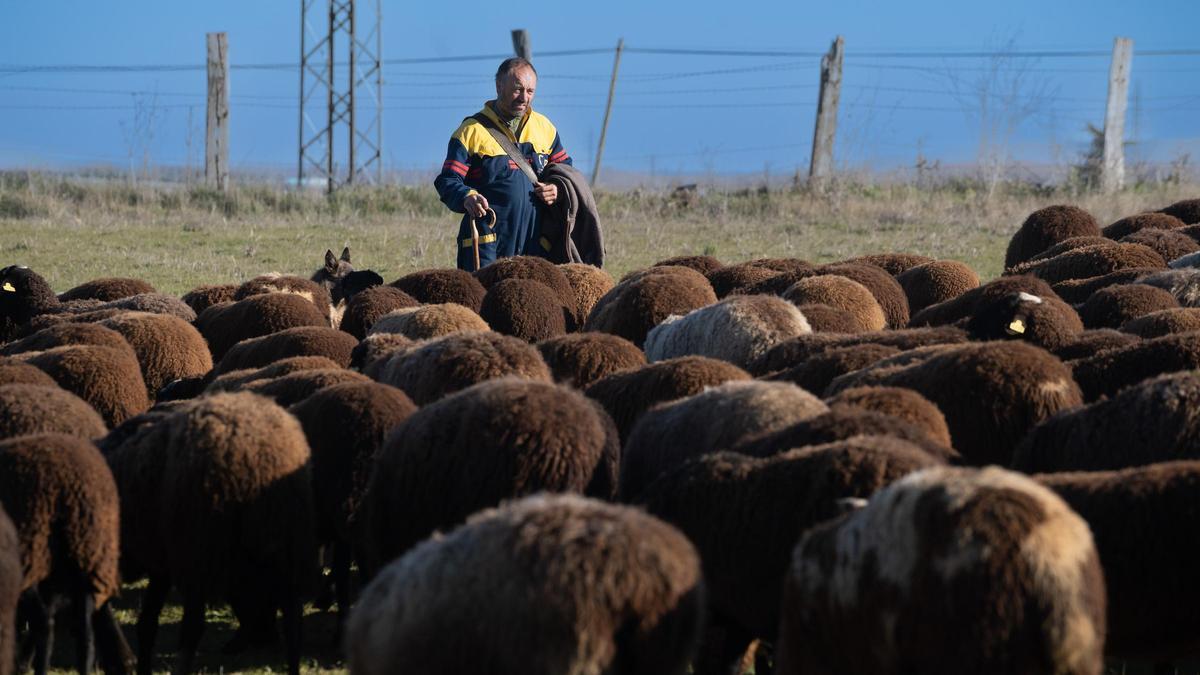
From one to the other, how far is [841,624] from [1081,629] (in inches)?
24.6

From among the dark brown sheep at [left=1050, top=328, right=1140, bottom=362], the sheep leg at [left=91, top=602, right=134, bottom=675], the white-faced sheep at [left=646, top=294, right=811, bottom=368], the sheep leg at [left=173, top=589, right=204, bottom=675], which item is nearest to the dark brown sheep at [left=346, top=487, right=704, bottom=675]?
the sheep leg at [left=173, top=589, right=204, bottom=675]

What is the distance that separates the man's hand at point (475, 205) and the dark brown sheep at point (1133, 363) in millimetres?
5552

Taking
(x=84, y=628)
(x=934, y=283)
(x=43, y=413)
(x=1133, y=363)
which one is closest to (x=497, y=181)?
(x=934, y=283)

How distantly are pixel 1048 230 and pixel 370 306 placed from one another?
681 cm

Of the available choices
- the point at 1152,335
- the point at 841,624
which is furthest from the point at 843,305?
the point at 841,624

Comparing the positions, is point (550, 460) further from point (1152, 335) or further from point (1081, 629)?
point (1152, 335)

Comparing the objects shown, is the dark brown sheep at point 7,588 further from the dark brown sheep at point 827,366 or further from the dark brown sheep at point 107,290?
the dark brown sheep at point 107,290

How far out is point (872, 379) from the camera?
6.68 meters

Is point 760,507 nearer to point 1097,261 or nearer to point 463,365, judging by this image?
point 463,365

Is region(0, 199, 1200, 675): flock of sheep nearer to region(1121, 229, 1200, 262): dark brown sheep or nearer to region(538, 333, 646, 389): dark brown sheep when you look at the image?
region(538, 333, 646, 389): dark brown sheep

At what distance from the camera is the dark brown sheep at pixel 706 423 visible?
226 inches

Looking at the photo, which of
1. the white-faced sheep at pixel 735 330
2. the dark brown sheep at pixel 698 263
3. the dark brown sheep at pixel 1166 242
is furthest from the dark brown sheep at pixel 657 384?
the dark brown sheep at pixel 1166 242

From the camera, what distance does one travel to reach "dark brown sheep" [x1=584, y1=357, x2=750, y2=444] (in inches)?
267

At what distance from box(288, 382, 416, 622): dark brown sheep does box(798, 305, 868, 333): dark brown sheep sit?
3.51 meters
